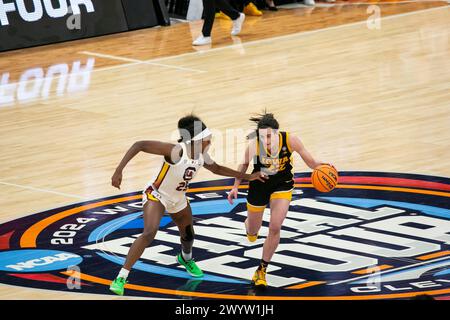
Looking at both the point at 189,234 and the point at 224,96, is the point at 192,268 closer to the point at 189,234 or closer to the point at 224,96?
the point at 189,234

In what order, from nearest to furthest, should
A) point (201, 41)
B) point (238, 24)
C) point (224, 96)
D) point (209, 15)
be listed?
1. point (224, 96)
2. point (209, 15)
3. point (201, 41)
4. point (238, 24)

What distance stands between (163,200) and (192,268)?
0.73 m

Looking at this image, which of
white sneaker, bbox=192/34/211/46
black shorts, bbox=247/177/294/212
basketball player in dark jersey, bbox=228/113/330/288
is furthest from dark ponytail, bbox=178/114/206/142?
white sneaker, bbox=192/34/211/46

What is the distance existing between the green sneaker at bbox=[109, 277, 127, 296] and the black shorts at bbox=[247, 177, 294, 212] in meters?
1.32

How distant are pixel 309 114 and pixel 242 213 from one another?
4451 millimetres

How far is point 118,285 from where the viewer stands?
8.62m

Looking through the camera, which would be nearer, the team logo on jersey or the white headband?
the white headband

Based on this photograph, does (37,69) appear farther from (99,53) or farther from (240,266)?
(240,266)

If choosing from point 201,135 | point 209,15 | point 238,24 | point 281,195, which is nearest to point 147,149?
point 201,135

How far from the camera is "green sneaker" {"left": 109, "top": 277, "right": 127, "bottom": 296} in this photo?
8602mm

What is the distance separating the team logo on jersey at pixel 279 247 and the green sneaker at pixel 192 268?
55 mm

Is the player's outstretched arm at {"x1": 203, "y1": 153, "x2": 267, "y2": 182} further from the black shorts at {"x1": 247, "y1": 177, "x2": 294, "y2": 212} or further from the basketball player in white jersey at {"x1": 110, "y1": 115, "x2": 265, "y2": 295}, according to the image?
the black shorts at {"x1": 247, "y1": 177, "x2": 294, "y2": 212}

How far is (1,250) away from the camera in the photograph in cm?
1016
